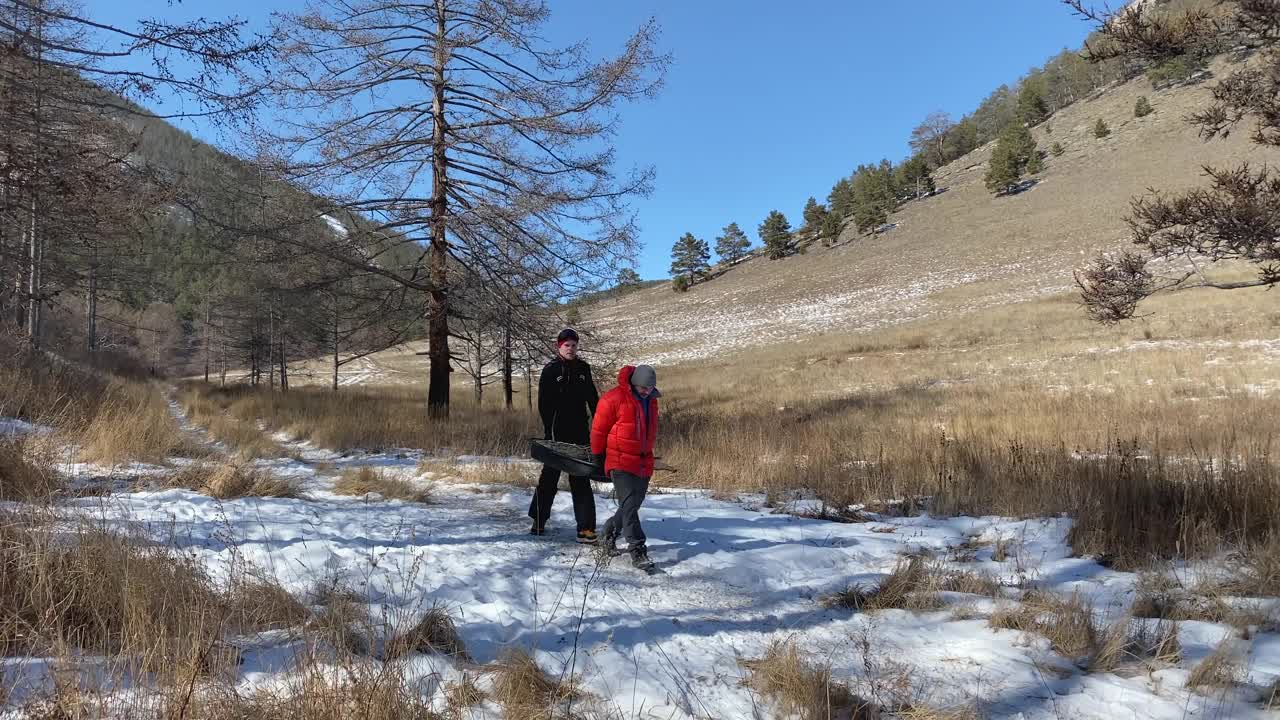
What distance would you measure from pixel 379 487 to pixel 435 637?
367 centimetres

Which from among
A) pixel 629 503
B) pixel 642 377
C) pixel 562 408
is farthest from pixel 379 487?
pixel 642 377

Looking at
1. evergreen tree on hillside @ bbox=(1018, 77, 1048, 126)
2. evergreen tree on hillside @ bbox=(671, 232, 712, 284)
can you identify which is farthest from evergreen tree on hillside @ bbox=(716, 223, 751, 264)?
evergreen tree on hillside @ bbox=(1018, 77, 1048, 126)

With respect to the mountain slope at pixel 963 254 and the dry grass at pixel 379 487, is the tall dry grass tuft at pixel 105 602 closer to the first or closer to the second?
the dry grass at pixel 379 487

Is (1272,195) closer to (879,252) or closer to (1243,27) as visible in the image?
(1243,27)

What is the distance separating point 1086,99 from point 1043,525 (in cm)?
10287

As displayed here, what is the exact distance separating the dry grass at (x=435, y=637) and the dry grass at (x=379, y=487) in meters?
3.17

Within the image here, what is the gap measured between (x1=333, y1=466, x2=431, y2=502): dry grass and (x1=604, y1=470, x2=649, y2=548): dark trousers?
8.15ft

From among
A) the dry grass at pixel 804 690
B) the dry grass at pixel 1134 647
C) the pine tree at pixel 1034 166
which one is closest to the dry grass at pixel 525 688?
the dry grass at pixel 804 690

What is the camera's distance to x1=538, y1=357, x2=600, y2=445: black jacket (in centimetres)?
485

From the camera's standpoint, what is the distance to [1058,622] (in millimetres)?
2906

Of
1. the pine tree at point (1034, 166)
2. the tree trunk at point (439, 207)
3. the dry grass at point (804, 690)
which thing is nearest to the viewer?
the dry grass at point (804, 690)

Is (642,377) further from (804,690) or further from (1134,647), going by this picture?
(1134,647)

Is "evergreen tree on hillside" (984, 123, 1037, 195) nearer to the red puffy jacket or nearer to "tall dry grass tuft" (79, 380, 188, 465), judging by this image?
the red puffy jacket

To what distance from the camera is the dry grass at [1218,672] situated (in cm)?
243
